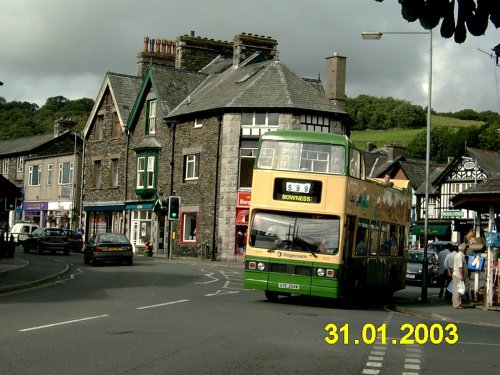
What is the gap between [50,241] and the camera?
158 feet

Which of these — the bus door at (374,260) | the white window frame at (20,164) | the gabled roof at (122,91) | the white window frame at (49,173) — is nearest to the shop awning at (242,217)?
the gabled roof at (122,91)

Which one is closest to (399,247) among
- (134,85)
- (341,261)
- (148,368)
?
(341,261)

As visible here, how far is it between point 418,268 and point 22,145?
54156 millimetres

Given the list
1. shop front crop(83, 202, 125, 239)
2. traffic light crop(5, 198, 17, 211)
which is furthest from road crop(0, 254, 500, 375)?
shop front crop(83, 202, 125, 239)

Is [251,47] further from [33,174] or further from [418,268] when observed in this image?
[33,174]

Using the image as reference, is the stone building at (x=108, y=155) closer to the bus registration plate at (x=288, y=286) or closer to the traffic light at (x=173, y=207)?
the traffic light at (x=173, y=207)

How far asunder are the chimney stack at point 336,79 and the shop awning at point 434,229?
19.9 metres

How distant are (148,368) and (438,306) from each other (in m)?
14.2

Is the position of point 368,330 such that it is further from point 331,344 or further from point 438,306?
point 438,306

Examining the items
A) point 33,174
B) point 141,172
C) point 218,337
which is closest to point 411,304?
point 218,337

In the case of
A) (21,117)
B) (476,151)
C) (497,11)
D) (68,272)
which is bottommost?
(68,272)

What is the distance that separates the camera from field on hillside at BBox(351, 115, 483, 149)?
397ft

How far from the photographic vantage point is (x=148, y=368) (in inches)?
392

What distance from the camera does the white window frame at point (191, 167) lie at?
163 ft
